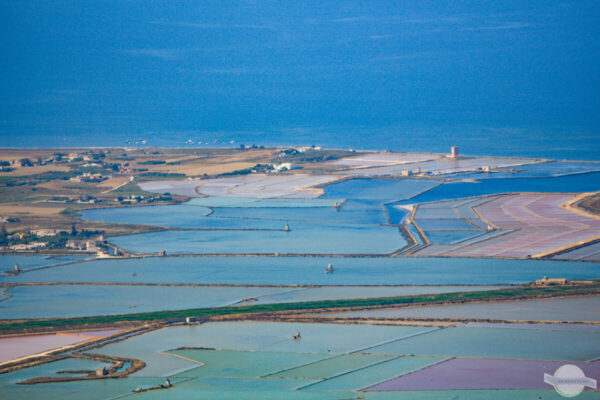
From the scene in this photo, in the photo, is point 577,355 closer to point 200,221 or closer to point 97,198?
point 200,221

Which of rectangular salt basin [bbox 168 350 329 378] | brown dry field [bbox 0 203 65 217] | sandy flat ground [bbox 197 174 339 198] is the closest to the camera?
rectangular salt basin [bbox 168 350 329 378]

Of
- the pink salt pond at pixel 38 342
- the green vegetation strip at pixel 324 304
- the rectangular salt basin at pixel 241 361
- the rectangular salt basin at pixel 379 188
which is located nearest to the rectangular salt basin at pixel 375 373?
the rectangular salt basin at pixel 241 361

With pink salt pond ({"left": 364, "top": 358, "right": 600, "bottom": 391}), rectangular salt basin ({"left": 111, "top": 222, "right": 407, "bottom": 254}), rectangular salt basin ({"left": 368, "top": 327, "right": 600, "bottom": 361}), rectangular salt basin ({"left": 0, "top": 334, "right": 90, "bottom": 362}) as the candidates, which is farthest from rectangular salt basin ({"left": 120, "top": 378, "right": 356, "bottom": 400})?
rectangular salt basin ({"left": 111, "top": 222, "right": 407, "bottom": 254})

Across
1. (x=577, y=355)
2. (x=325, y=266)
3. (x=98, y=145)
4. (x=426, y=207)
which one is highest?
(x=98, y=145)

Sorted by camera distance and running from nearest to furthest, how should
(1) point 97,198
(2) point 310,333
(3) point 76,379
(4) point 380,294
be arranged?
(3) point 76,379 → (2) point 310,333 → (4) point 380,294 → (1) point 97,198

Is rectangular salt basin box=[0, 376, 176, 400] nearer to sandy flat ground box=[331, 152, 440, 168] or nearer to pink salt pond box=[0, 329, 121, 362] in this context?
pink salt pond box=[0, 329, 121, 362]

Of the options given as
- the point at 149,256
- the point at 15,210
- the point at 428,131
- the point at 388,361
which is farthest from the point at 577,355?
the point at 428,131

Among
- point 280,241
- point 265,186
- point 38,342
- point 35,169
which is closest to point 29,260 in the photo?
point 280,241

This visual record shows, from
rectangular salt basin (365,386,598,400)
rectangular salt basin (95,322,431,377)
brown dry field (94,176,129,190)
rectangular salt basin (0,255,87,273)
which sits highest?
brown dry field (94,176,129,190)
